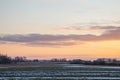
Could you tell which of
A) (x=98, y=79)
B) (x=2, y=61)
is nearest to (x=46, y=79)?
(x=98, y=79)

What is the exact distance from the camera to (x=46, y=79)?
48281 millimetres

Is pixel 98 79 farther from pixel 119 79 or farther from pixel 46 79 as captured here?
pixel 46 79

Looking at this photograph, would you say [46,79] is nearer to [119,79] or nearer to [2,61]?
[119,79]

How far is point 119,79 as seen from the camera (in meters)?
49.0

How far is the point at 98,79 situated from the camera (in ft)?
162

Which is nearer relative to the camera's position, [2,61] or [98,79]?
[98,79]

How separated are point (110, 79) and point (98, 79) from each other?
154 cm

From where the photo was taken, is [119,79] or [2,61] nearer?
[119,79]

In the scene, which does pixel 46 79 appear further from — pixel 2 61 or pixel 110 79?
pixel 2 61

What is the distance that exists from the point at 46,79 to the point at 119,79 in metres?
9.35

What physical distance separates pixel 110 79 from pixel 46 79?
826cm

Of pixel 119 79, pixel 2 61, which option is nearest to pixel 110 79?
pixel 119 79

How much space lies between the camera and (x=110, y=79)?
49.2 metres

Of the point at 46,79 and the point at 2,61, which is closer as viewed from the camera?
the point at 46,79
